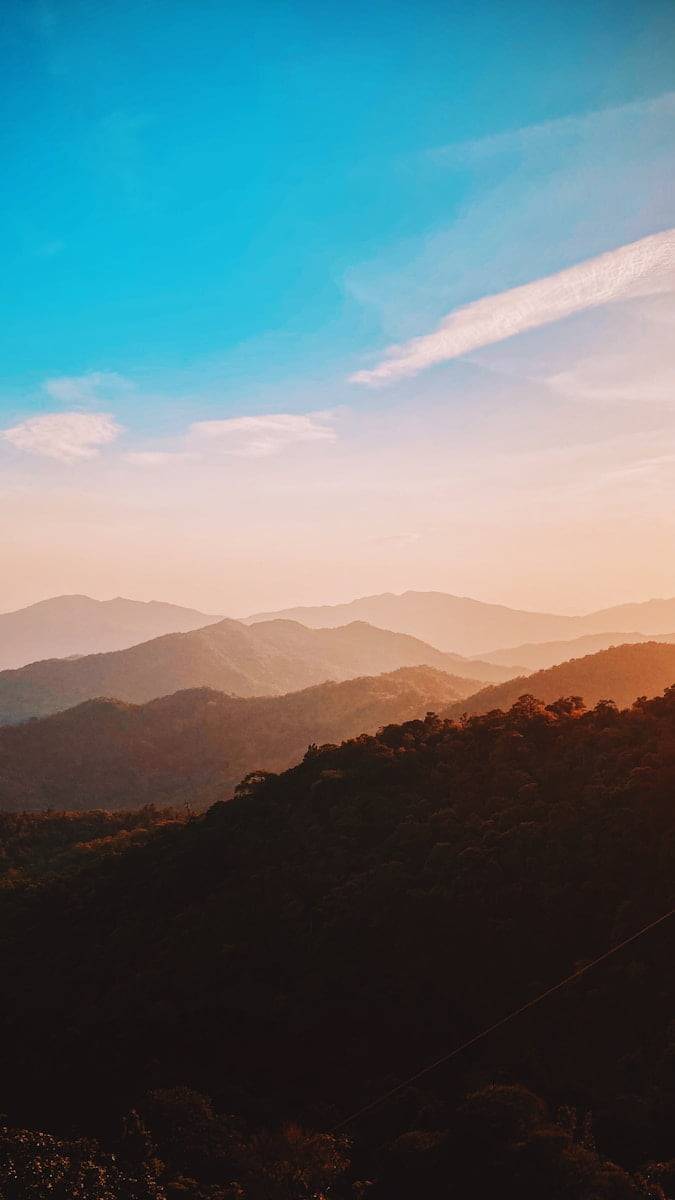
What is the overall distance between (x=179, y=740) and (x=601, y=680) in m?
57.9

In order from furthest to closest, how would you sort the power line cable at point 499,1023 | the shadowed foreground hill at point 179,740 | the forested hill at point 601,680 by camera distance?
the shadowed foreground hill at point 179,740 < the forested hill at point 601,680 < the power line cable at point 499,1023

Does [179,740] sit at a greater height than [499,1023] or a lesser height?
greater

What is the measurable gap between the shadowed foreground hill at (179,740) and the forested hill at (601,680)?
15.1 m

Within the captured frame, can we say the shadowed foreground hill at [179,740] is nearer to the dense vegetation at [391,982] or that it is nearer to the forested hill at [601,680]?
the forested hill at [601,680]

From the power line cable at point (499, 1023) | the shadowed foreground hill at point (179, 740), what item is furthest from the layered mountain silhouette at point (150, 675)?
the power line cable at point (499, 1023)

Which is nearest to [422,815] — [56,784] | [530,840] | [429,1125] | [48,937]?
[530,840]

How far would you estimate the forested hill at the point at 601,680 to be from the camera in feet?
230

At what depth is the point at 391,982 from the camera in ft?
55.7

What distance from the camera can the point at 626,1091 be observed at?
12680 millimetres

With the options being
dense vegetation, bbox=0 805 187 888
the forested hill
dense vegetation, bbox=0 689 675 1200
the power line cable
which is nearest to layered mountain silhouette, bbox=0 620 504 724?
the forested hill

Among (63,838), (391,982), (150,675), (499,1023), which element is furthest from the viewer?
(150,675)

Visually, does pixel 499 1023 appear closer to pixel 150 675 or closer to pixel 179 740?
pixel 179 740

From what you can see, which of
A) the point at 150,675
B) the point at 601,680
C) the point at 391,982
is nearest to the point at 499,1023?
the point at 391,982

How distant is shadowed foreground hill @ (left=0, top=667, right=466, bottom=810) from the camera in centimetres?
7498
